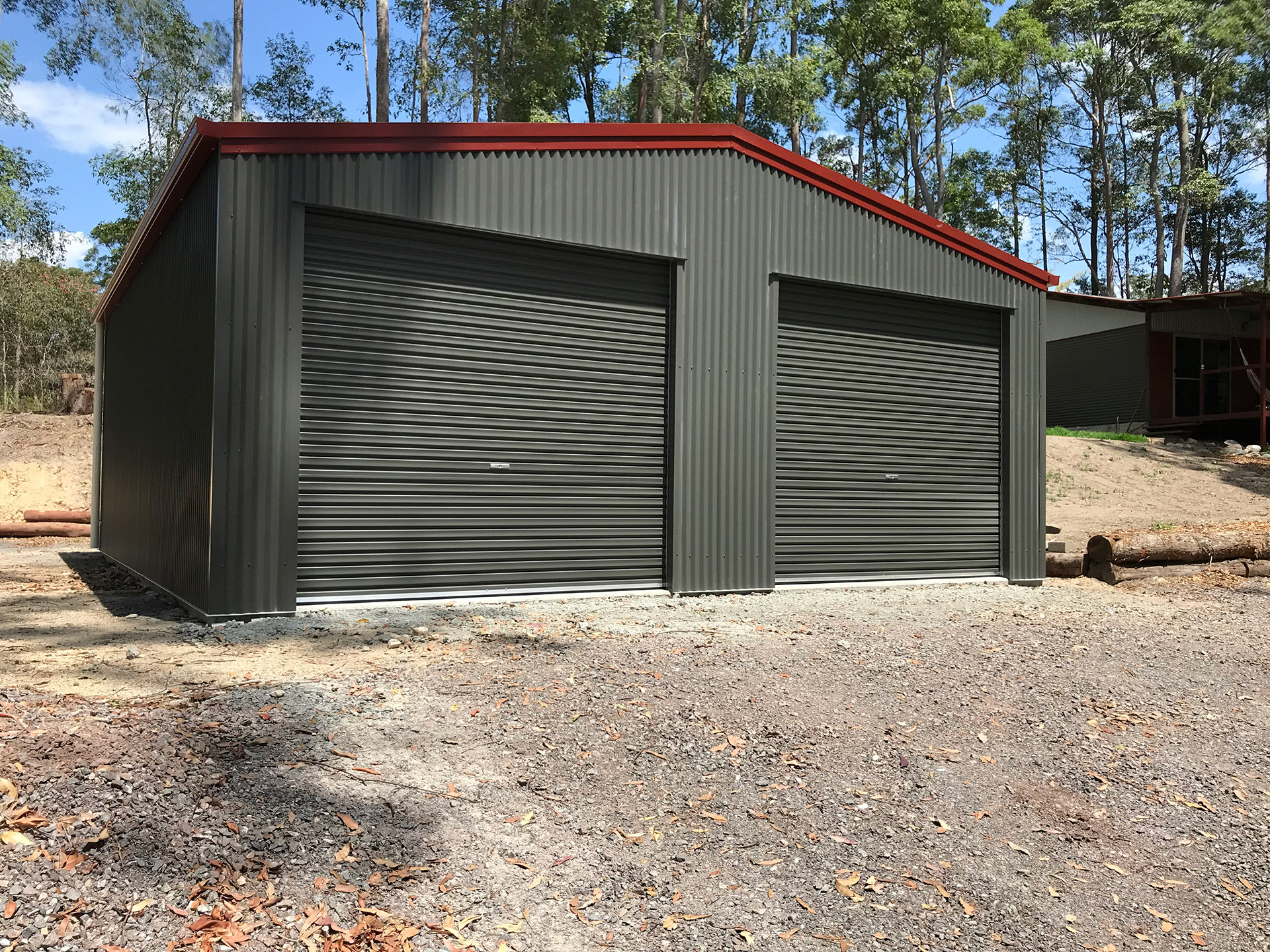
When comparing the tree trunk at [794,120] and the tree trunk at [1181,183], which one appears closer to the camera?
the tree trunk at [794,120]

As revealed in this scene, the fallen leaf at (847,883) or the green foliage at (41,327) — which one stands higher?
the green foliage at (41,327)

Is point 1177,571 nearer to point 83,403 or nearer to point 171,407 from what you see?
point 171,407

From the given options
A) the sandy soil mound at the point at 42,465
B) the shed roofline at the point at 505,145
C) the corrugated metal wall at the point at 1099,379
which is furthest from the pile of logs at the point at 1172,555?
the sandy soil mound at the point at 42,465

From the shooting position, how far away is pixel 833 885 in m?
3.66

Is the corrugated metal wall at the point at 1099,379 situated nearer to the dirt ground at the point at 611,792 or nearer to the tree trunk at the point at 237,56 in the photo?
the dirt ground at the point at 611,792

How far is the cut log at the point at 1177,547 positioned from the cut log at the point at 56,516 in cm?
1704

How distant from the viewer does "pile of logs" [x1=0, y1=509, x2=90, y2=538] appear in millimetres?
16078

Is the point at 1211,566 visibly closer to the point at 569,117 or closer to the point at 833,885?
the point at 833,885

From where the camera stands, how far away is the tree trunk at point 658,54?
25.9m

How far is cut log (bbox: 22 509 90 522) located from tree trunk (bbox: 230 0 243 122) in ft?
53.7

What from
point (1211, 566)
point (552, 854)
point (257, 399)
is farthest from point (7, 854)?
point (1211, 566)

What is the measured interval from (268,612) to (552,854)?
13.0 feet

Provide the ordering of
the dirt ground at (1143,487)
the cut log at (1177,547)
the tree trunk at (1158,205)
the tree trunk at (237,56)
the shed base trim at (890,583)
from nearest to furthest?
the shed base trim at (890,583) < the cut log at (1177,547) < the dirt ground at (1143,487) < the tree trunk at (237,56) < the tree trunk at (1158,205)

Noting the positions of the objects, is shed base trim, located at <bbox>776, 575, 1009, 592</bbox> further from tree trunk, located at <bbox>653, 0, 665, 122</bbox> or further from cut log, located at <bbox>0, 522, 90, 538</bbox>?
tree trunk, located at <bbox>653, 0, 665, 122</bbox>
